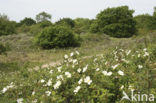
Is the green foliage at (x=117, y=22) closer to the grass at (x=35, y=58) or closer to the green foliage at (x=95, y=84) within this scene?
the grass at (x=35, y=58)

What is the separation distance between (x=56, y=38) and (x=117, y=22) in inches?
536

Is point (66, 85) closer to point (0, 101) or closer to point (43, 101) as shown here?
point (43, 101)

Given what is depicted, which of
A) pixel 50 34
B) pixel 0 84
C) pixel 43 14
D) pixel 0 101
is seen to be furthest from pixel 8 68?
pixel 43 14

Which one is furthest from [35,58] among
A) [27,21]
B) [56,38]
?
[27,21]

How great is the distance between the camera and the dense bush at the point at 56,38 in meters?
14.4

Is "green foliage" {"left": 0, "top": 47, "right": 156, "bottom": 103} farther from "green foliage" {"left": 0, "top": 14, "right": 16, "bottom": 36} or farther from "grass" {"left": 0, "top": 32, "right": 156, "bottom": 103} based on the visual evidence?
"green foliage" {"left": 0, "top": 14, "right": 16, "bottom": 36}

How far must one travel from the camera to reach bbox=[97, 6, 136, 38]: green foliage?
25.3m

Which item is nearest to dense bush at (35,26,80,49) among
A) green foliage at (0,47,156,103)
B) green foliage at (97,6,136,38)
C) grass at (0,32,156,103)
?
grass at (0,32,156,103)

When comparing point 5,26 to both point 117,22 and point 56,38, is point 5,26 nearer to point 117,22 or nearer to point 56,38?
point 56,38

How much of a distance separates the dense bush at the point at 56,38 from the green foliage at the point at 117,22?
11202mm

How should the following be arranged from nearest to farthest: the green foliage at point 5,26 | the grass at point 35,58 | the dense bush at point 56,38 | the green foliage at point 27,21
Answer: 1. the grass at point 35,58
2. the dense bush at point 56,38
3. the green foliage at point 5,26
4. the green foliage at point 27,21

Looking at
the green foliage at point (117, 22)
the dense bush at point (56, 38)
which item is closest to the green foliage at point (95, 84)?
the dense bush at point (56, 38)

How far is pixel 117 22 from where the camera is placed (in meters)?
25.9

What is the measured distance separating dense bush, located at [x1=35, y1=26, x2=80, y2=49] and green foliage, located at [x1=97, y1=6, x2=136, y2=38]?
11202mm
